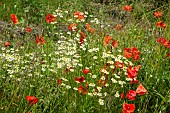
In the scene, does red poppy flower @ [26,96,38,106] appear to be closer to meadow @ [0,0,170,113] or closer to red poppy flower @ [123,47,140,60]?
meadow @ [0,0,170,113]

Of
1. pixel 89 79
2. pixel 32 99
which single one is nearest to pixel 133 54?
pixel 89 79

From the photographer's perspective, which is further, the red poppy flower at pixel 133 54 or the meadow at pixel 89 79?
the red poppy flower at pixel 133 54

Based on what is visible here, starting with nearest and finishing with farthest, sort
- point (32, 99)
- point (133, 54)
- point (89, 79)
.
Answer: point (32, 99) → point (133, 54) → point (89, 79)

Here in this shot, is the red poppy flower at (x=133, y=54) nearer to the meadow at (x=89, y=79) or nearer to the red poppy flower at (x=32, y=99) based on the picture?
the meadow at (x=89, y=79)

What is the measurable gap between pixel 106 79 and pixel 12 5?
3.27 m

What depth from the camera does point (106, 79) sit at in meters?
3.33

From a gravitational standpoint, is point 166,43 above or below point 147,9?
above

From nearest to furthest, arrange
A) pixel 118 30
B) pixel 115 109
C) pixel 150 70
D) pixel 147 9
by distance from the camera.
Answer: pixel 115 109
pixel 150 70
pixel 118 30
pixel 147 9

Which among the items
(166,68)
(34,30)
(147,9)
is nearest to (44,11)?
(34,30)

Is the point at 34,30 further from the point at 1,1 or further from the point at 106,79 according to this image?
the point at 106,79

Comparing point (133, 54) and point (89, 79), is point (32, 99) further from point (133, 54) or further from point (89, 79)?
point (133, 54)

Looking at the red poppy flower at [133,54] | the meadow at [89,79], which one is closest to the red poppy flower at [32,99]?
the meadow at [89,79]

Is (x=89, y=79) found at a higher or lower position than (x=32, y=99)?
lower

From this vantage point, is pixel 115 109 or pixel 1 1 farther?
pixel 1 1
